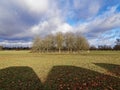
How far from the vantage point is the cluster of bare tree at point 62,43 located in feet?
344

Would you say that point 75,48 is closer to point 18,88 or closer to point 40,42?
point 40,42

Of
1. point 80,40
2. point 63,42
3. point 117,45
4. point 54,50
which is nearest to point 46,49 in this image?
point 54,50

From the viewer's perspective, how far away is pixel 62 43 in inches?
4158

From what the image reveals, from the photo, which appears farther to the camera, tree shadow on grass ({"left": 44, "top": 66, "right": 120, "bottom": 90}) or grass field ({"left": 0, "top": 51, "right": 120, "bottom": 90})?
grass field ({"left": 0, "top": 51, "right": 120, "bottom": 90})

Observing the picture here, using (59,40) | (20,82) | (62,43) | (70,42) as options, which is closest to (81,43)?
(70,42)

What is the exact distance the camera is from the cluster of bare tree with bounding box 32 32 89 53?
105 meters

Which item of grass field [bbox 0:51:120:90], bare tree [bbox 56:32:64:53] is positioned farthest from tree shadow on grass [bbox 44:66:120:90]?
bare tree [bbox 56:32:64:53]

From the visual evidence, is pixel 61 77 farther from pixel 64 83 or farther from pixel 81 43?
pixel 81 43

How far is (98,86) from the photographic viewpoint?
886cm

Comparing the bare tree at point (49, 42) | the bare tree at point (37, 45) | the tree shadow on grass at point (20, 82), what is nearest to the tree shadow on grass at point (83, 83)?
the tree shadow on grass at point (20, 82)

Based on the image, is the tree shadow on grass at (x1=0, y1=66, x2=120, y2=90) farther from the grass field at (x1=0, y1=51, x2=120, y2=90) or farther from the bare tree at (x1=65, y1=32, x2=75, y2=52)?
the bare tree at (x1=65, y1=32, x2=75, y2=52)

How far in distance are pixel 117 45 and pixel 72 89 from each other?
14928 centimetres

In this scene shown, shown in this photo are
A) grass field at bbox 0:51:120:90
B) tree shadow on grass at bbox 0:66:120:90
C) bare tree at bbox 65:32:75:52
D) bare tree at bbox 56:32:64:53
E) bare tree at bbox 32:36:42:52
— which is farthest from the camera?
bare tree at bbox 32:36:42:52

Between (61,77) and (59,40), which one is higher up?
(59,40)
